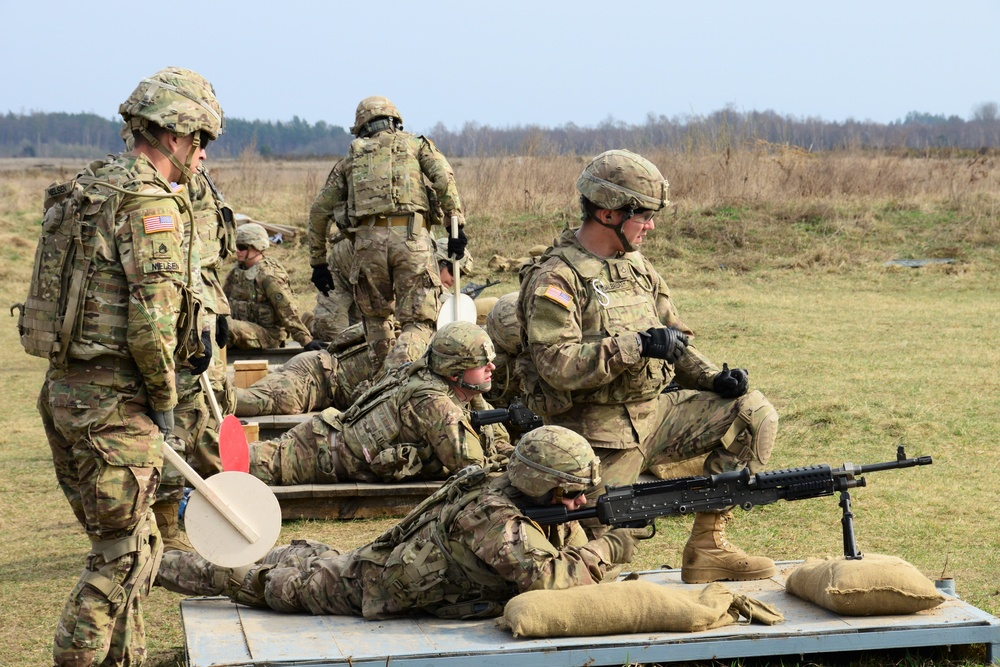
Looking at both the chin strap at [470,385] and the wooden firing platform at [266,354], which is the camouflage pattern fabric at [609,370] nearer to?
the chin strap at [470,385]

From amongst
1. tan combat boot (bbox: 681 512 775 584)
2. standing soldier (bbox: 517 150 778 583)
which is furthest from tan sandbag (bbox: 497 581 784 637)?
standing soldier (bbox: 517 150 778 583)

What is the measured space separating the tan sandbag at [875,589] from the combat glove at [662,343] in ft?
3.60

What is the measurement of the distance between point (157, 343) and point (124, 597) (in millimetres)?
966

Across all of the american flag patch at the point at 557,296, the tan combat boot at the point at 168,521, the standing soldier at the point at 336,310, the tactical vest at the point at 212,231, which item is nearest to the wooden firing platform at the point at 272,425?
the tactical vest at the point at 212,231

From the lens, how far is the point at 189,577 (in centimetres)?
518

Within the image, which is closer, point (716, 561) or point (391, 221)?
point (716, 561)

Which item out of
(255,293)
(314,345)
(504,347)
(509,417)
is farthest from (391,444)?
(255,293)

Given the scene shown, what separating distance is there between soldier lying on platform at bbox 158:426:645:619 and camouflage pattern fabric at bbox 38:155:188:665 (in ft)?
2.07

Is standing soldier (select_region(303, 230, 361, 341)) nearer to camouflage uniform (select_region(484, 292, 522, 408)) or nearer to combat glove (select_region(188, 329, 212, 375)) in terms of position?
camouflage uniform (select_region(484, 292, 522, 408))

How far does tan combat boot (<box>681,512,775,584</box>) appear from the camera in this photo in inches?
209

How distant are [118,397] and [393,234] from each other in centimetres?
517

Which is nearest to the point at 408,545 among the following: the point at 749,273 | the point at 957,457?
the point at 957,457

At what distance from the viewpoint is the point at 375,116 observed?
32.0ft

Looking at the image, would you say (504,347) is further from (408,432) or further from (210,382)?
(210,382)
